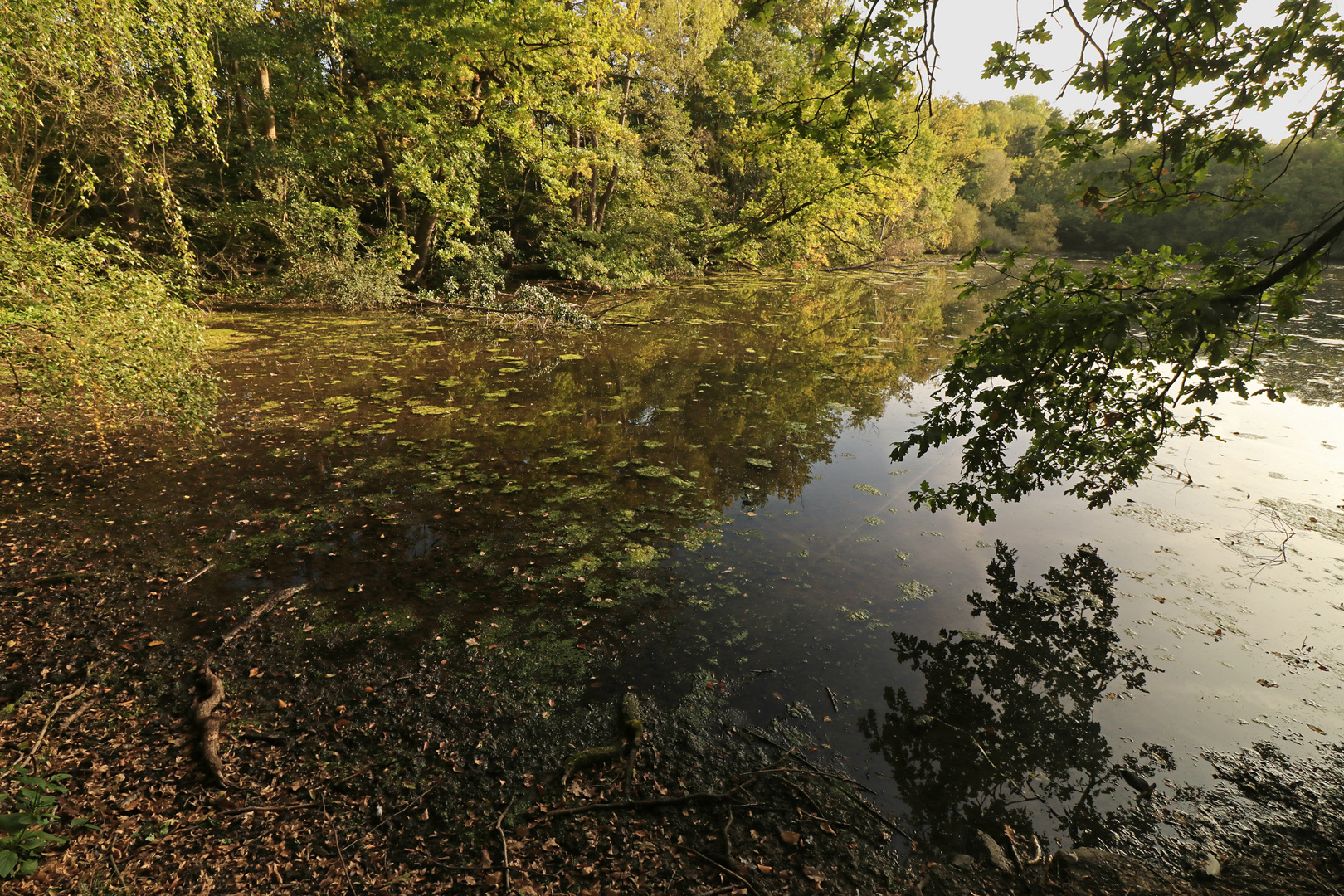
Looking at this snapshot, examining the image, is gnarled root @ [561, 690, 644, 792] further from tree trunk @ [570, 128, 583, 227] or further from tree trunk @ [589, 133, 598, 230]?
tree trunk @ [589, 133, 598, 230]

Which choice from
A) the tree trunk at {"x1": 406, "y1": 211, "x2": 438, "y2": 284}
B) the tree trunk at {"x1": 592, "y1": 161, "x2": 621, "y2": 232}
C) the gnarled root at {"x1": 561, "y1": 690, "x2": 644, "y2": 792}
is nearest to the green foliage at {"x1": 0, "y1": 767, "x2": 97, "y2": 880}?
the gnarled root at {"x1": 561, "y1": 690, "x2": 644, "y2": 792}

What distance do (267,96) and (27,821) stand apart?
17169 millimetres

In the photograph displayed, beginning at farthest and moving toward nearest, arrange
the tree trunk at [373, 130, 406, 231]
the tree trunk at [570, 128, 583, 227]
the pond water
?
the tree trunk at [570, 128, 583, 227] < the tree trunk at [373, 130, 406, 231] < the pond water

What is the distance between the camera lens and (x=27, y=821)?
96.0 inches

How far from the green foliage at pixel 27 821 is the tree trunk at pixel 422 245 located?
16.6 m

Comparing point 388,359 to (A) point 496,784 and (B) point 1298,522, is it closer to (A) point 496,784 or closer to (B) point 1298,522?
(A) point 496,784

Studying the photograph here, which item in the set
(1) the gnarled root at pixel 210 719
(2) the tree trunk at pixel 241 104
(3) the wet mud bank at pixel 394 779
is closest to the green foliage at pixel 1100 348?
(3) the wet mud bank at pixel 394 779

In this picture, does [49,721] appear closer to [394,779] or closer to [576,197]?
[394,779]

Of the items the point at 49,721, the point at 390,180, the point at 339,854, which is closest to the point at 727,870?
the point at 339,854

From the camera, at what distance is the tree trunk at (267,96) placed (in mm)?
14414

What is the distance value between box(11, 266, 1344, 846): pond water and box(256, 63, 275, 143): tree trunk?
28.6 feet

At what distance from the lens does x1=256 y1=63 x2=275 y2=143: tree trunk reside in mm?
14414

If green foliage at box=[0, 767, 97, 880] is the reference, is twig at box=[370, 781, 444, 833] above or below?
below

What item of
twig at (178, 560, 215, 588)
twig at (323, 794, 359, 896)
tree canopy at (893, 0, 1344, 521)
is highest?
tree canopy at (893, 0, 1344, 521)
